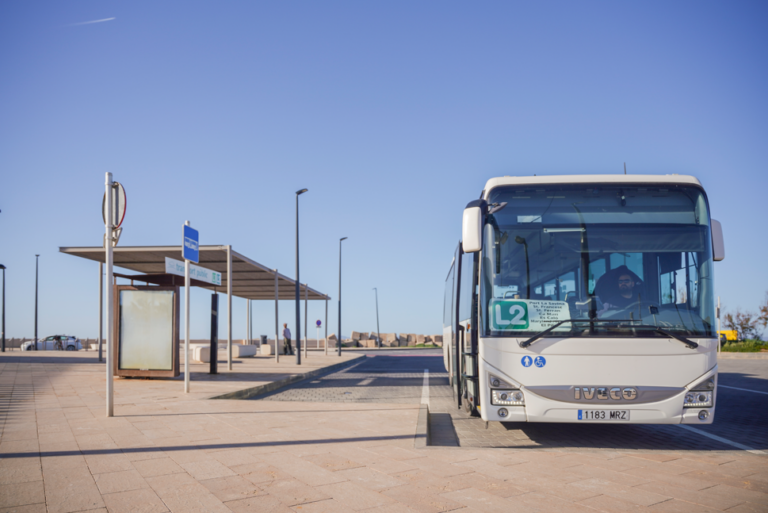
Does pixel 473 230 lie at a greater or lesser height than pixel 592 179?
lesser

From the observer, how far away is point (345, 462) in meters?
5.49

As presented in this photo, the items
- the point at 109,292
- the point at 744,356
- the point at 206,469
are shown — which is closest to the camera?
the point at 206,469

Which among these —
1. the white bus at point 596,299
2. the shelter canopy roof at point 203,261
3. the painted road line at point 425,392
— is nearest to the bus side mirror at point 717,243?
the white bus at point 596,299

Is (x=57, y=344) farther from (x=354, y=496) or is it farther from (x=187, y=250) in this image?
(x=354, y=496)

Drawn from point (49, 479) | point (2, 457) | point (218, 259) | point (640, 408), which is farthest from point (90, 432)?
point (218, 259)

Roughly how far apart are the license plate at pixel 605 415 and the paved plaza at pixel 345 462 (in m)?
0.38

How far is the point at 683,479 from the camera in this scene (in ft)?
16.7

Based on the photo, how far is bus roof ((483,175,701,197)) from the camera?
700 centimetres

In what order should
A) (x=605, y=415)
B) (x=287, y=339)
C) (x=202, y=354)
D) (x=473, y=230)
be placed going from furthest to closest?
1. (x=287, y=339)
2. (x=202, y=354)
3. (x=473, y=230)
4. (x=605, y=415)

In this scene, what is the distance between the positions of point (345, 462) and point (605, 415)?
292cm

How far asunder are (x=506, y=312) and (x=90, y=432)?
5.09 metres

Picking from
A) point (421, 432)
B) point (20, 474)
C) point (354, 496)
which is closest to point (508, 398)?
point (421, 432)

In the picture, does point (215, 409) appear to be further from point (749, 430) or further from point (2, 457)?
point (749, 430)

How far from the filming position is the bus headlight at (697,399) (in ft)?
20.8
